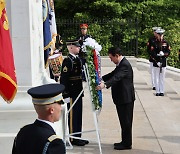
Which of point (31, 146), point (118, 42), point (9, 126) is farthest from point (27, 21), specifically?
point (118, 42)

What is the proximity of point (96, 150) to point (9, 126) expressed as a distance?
6.29 ft

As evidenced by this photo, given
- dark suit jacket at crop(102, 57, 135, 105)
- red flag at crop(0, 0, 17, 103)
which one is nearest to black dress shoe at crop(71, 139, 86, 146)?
dark suit jacket at crop(102, 57, 135, 105)

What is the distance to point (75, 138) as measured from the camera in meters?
7.29

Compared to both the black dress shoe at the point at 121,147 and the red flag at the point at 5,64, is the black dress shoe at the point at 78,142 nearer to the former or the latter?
the black dress shoe at the point at 121,147

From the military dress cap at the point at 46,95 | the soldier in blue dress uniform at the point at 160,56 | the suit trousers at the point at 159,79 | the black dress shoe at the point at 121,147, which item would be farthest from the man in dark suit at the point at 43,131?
the suit trousers at the point at 159,79

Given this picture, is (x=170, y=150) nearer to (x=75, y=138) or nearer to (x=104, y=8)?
(x=75, y=138)

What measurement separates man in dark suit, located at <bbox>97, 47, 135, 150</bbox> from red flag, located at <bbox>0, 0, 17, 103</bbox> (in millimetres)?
2396

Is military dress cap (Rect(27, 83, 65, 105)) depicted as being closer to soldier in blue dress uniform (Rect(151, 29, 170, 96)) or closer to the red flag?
the red flag

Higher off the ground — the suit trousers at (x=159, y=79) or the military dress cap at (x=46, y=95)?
the military dress cap at (x=46, y=95)

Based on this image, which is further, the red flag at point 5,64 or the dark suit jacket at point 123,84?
the dark suit jacket at point 123,84

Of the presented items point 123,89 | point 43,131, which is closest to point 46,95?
point 43,131

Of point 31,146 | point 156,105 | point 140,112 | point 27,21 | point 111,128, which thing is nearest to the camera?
point 31,146

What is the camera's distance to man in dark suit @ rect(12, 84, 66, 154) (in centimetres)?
321

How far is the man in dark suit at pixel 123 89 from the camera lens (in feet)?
23.5
